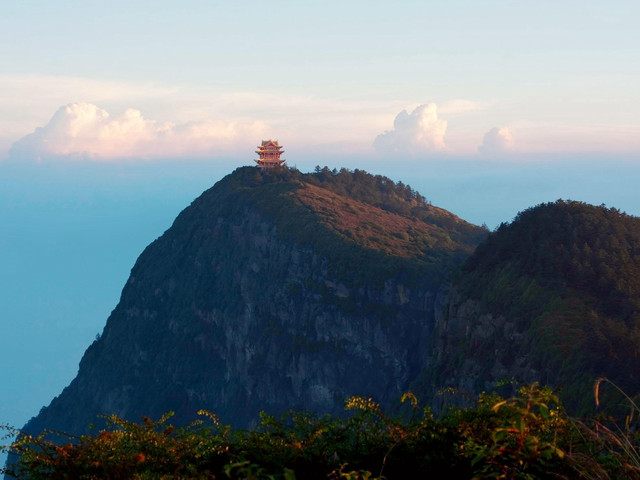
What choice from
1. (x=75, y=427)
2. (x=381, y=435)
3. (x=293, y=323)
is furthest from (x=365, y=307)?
(x=381, y=435)

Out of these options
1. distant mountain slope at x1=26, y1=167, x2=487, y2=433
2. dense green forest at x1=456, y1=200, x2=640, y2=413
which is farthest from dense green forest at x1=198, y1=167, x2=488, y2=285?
dense green forest at x1=456, y1=200, x2=640, y2=413

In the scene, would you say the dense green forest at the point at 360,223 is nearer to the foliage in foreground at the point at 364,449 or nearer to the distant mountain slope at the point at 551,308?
the distant mountain slope at the point at 551,308

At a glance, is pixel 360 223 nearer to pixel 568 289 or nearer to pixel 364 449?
pixel 568 289

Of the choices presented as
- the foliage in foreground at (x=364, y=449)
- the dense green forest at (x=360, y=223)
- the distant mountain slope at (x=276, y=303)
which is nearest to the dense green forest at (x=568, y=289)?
the distant mountain slope at (x=276, y=303)

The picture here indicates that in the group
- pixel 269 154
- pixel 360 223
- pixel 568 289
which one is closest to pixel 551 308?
pixel 568 289

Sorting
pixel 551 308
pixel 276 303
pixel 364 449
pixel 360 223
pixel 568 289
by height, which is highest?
pixel 364 449
